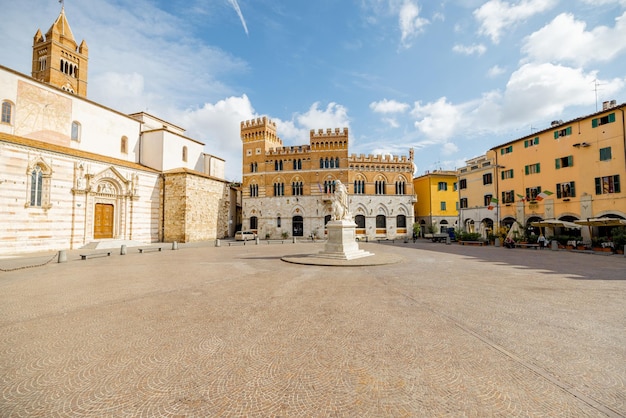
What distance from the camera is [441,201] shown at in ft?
139

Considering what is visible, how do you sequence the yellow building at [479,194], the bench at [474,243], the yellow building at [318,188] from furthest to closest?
the yellow building at [318,188], the yellow building at [479,194], the bench at [474,243]

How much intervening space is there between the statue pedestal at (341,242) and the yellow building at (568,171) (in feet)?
66.4

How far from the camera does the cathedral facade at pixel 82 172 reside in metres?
19.4

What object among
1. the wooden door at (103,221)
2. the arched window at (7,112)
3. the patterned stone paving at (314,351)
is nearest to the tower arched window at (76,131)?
the arched window at (7,112)

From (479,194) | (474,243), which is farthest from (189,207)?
(479,194)

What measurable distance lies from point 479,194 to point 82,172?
4114 cm

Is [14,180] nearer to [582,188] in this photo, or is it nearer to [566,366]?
[566,366]

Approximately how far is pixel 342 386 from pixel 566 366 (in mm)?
3187

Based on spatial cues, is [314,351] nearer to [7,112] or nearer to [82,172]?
[82,172]

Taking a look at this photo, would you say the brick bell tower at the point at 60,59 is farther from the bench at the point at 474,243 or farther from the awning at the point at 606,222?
the awning at the point at 606,222

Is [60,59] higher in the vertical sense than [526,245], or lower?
higher

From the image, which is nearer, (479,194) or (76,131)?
(76,131)

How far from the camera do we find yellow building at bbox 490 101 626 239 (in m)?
21.1

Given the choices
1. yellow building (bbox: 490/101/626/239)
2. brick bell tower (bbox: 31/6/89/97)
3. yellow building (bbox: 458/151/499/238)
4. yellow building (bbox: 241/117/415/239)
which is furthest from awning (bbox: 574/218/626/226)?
brick bell tower (bbox: 31/6/89/97)
